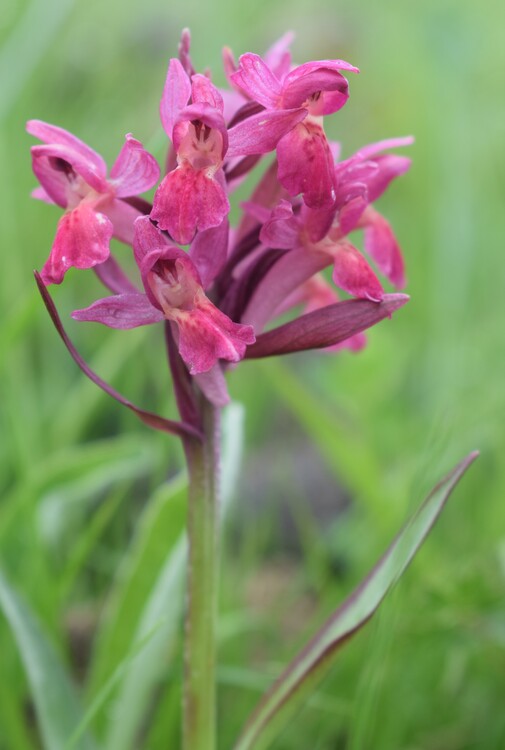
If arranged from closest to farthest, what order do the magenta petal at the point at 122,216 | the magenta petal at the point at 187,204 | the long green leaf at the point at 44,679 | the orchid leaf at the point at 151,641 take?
the magenta petal at the point at 187,204 → the magenta petal at the point at 122,216 → the long green leaf at the point at 44,679 → the orchid leaf at the point at 151,641

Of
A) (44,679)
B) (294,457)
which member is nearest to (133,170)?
(44,679)

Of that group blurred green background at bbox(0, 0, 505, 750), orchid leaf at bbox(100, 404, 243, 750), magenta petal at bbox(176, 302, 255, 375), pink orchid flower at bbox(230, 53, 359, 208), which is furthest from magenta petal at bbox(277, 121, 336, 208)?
orchid leaf at bbox(100, 404, 243, 750)

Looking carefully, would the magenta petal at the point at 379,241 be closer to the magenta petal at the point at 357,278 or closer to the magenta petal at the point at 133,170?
the magenta petal at the point at 357,278

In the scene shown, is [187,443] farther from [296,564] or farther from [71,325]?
[71,325]

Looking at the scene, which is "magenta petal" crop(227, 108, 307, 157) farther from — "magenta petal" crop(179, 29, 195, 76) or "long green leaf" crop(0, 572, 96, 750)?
"long green leaf" crop(0, 572, 96, 750)

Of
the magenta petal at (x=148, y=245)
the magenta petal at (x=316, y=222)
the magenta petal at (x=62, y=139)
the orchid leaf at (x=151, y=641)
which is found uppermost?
the magenta petal at (x=62, y=139)

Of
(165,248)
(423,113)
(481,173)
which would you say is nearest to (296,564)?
(165,248)

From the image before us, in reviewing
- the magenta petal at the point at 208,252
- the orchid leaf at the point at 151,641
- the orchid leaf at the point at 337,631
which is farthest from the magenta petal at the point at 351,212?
the orchid leaf at the point at 151,641
